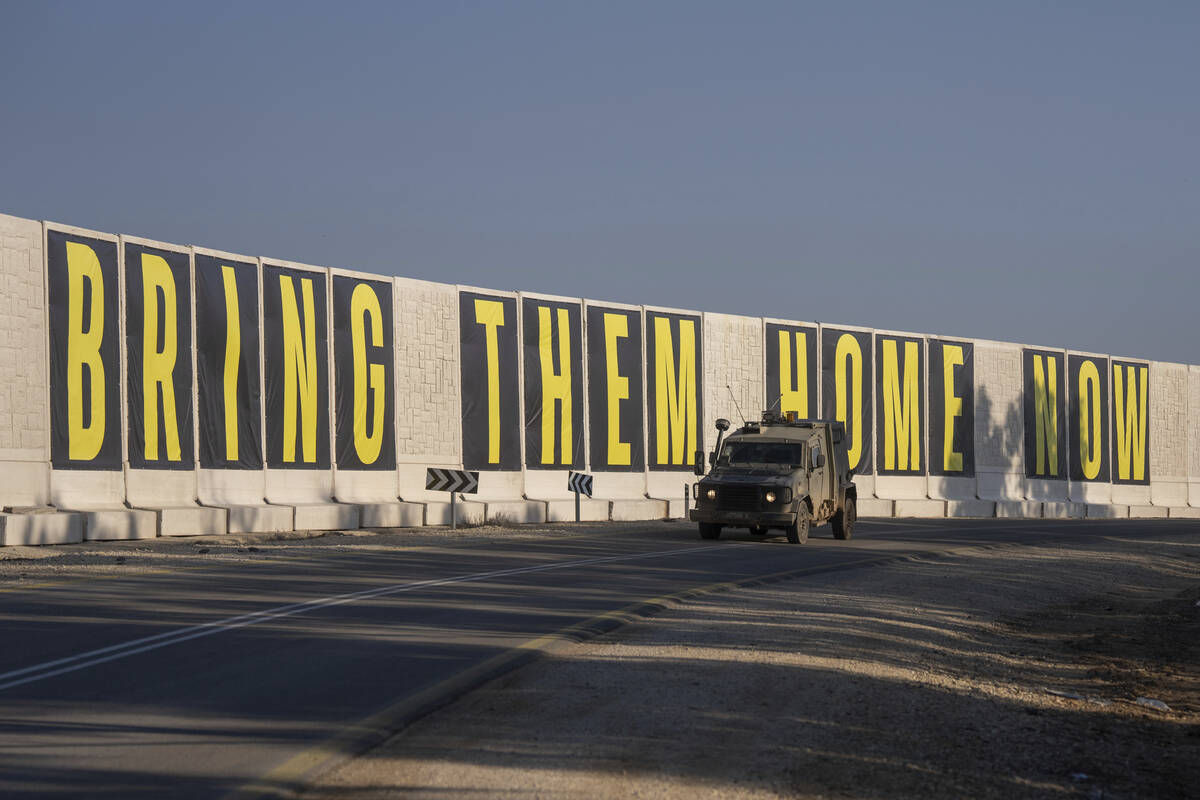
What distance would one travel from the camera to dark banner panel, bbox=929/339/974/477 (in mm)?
51344

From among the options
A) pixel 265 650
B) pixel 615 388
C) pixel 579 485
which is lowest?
pixel 265 650

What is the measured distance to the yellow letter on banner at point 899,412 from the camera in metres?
49.5

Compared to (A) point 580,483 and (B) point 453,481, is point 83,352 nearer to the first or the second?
(B) point 453,481

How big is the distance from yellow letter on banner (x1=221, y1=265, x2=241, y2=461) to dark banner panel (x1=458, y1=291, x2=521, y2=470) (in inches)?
292

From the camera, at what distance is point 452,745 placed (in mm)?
7793

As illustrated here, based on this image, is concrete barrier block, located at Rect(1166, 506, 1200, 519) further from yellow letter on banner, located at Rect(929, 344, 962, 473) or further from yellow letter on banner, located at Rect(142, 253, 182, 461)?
yellow letter on banner, located at Rect(142, 253, 182, 461)

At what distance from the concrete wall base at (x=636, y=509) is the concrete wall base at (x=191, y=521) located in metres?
13.3

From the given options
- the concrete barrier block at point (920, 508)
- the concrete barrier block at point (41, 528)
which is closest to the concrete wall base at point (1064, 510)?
the concrete barrier block at point (920, 508)

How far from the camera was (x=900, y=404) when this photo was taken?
5028 cm

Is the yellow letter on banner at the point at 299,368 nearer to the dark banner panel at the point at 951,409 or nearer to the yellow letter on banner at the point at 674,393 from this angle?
the yellow letter on banner at the point at 674,393

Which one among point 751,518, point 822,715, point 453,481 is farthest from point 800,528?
point 822,715

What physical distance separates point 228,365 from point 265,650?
70.6ft

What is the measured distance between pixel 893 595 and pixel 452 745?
11476 millimetres

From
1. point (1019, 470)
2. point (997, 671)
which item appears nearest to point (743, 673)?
point (997, 671)
